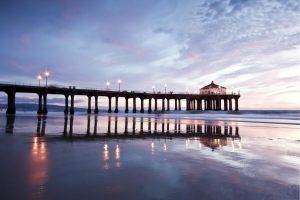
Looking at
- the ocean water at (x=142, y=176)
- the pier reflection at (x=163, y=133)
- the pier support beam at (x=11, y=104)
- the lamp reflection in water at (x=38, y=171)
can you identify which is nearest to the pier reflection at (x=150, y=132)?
the pier reflection at (x=163, y=133)

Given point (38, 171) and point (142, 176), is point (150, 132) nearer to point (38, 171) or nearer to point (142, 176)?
point (142, 176)

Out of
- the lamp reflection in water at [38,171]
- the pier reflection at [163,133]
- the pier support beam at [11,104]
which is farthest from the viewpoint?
the pier support beam at [11,104]

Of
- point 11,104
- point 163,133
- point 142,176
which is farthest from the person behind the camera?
point 11,104

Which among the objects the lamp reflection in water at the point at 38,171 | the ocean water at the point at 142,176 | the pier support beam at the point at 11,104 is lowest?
the ocean water at the point at 142,176

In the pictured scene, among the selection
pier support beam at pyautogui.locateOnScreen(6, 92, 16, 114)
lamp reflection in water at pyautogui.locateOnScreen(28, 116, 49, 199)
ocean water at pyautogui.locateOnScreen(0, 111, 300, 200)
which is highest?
pier support beam at pyautogui.locateOnScreen(6, 92, 16, 114)

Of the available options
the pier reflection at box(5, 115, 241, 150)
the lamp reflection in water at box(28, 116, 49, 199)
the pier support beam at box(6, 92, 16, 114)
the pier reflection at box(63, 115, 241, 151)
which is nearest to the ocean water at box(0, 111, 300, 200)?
the lamp reflection in water at box(28, 116, 49, 199)

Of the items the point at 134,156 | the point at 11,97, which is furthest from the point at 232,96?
the point at 134,156

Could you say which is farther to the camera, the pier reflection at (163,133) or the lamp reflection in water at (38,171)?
the pier reflection at (163,133)

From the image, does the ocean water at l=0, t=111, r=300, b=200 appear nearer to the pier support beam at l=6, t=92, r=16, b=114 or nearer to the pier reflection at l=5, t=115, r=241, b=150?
the pier reflection at l=5, t=115, r=241, b=150

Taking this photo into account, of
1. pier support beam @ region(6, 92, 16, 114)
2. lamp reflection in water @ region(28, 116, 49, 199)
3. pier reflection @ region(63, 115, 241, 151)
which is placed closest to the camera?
lamp reflection in water @ region(28, 116, 49, 199)

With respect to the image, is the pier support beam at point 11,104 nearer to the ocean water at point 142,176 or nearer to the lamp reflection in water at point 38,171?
the ocean water at point 142,176

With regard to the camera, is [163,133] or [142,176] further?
[163,133]

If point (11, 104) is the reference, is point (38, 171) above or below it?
below

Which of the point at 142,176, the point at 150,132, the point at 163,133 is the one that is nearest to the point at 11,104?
the point at 150,132
